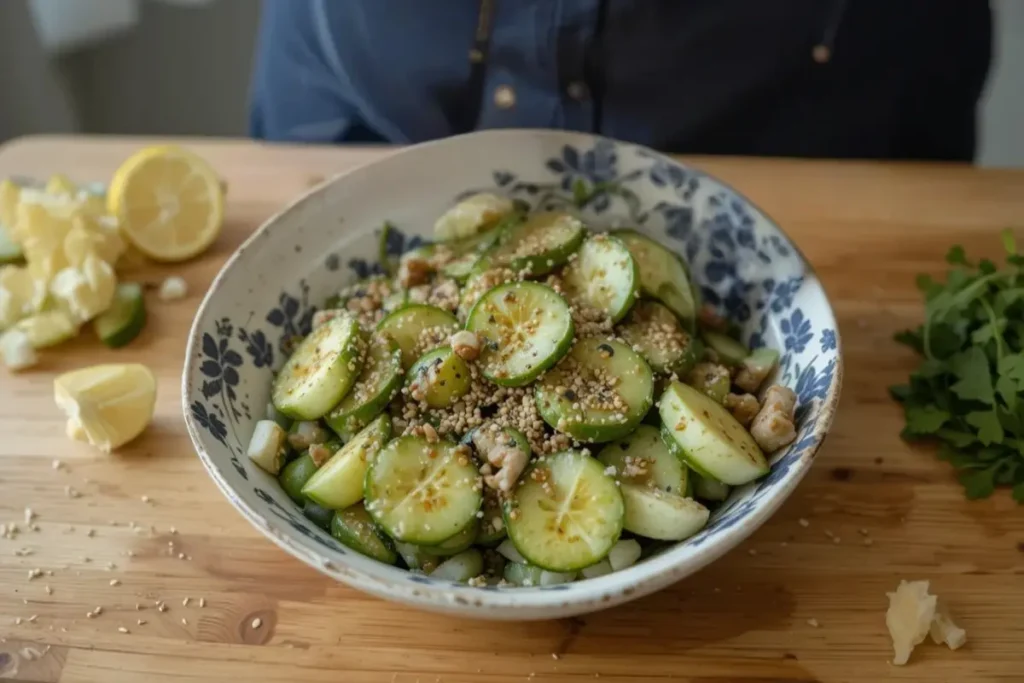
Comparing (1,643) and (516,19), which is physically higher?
(516,19)

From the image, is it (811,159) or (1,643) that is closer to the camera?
(1,643)

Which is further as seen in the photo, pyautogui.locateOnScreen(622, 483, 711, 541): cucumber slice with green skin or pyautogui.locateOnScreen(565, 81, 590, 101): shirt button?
pyautogui.locateOnScreen(565, 81, 590, 101): shirt button

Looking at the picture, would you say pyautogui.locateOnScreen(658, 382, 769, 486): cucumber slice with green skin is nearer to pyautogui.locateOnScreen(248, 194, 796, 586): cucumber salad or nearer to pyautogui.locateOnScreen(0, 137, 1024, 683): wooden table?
pyautogui.locateOnScreen(248, 194, 796, 586): cucumber salad

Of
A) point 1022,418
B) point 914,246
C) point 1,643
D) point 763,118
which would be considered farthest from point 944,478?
point 1,643

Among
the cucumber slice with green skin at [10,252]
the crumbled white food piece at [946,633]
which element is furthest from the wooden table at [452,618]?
the cucumber slice with green skin at [10,252]

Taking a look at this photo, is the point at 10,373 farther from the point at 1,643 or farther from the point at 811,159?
the point at 811,159

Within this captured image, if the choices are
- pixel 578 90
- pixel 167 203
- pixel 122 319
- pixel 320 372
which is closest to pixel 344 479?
pixel 320 372

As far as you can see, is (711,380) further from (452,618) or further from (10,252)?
(10,252)

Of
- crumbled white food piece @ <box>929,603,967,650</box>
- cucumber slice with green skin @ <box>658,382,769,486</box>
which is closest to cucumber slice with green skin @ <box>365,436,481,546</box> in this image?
cucumber slice with green skin @ <box>658,382,769,486</box>

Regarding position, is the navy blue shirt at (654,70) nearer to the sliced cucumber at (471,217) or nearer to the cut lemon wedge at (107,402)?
the sliced cucumber at (471,217)
